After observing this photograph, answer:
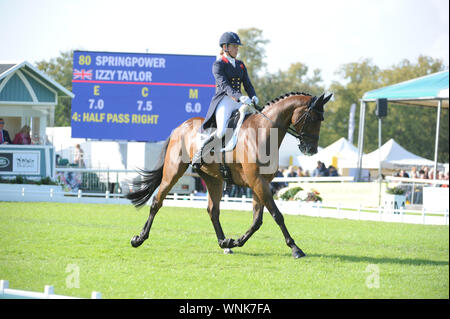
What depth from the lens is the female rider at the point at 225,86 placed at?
9.41 metres

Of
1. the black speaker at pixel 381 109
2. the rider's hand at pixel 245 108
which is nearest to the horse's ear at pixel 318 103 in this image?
the rider's hand at pixel 245 108

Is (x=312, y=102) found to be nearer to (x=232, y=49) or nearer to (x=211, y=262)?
(x=232, y=49)

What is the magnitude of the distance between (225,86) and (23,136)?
14624 mm

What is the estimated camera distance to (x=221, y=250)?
9570 mm

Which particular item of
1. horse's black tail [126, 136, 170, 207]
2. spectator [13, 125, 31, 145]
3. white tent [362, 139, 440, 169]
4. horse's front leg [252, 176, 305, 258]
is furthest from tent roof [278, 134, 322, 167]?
horse's front leg [252, 176, 305, 258]

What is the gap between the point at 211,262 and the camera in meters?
8.34

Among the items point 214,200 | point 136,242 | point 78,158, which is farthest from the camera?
point 78,158

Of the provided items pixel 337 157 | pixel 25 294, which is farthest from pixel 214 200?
pixel 337 157

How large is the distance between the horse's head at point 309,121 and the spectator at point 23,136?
15.3 meters

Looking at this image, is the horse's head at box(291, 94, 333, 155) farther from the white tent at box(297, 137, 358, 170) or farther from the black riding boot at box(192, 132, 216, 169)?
the white tent at box(297, 137, 358, 170)

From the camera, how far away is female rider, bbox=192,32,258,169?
9414 millimetres

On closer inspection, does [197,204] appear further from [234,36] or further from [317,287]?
[317,287]

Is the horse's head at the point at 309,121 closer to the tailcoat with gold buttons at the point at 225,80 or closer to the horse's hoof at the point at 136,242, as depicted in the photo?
the tailcoat with gold buttons at the point at 225,80
